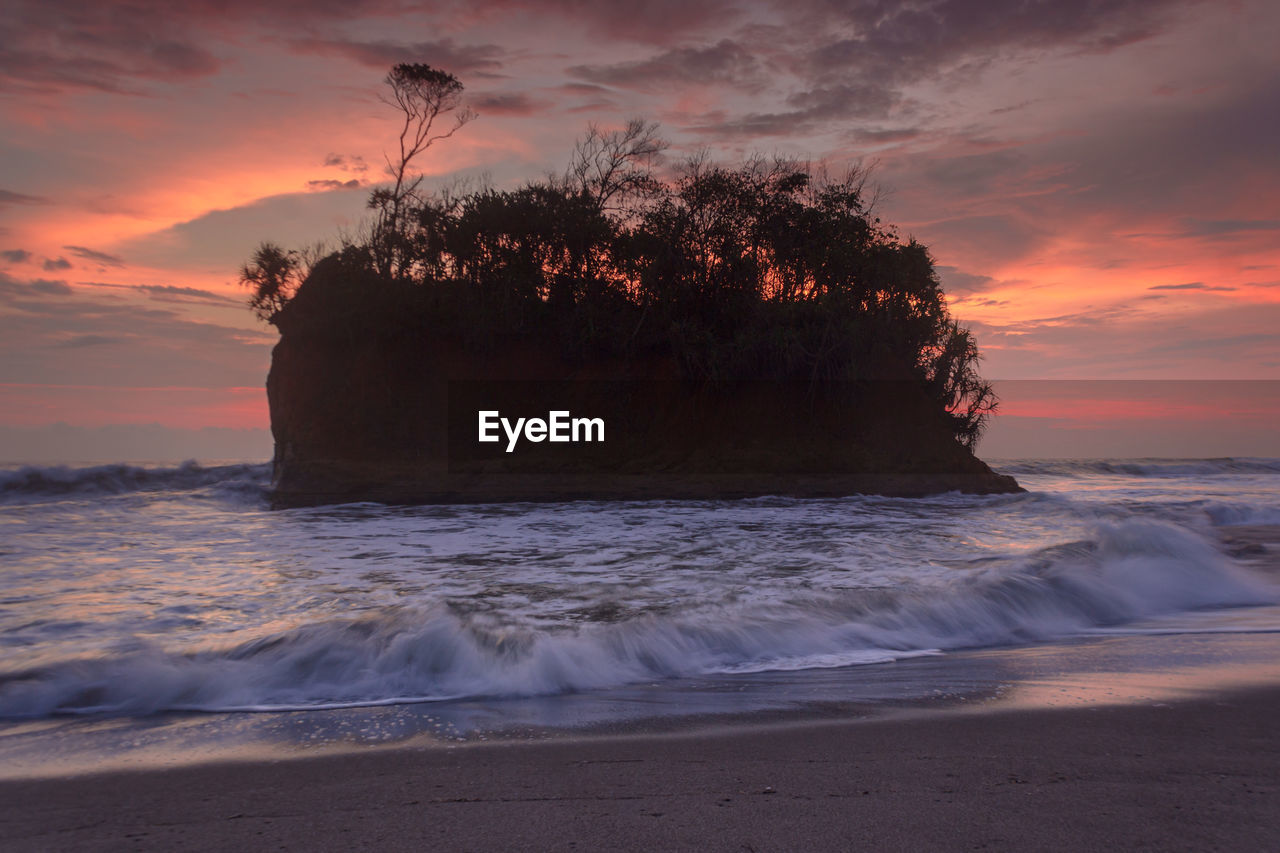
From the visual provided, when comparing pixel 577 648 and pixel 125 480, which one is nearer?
pixel 577 648

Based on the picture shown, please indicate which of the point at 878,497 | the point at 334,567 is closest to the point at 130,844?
the point at 334,567

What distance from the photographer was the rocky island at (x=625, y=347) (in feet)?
54.2

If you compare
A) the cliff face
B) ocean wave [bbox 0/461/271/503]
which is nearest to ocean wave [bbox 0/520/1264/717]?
the cliff face

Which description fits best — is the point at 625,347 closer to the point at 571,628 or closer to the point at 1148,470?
the point at 571,628

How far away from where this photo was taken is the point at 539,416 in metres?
17.7

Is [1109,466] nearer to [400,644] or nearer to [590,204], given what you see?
[590,204]

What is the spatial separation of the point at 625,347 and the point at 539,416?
105 inches

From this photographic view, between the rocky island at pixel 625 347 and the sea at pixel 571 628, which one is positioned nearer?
the sea at pixel 571 628

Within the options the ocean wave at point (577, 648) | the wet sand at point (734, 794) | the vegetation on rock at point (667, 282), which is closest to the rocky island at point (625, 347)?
the vegetation on rock at point (667, 282)

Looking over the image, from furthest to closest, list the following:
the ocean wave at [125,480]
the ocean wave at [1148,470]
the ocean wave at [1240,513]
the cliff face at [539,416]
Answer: the ocean wave at [1148,470], the ocean wave at [125,480], the cliff face at [539,416], the ocean wave at [1240,513]

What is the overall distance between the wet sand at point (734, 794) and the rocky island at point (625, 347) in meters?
12.8

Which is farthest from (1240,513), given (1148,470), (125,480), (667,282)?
(125,480)

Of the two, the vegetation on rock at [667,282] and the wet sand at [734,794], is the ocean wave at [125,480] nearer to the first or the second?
the vegetation on rock at [667,282]

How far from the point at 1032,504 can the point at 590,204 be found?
11.9 meters
